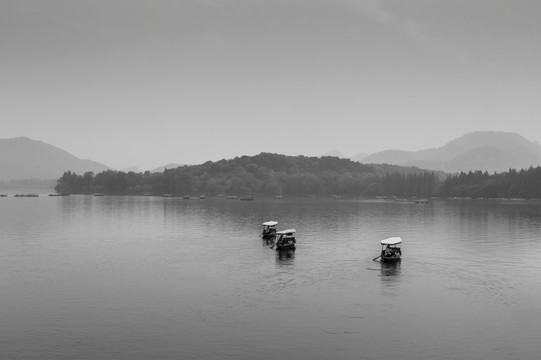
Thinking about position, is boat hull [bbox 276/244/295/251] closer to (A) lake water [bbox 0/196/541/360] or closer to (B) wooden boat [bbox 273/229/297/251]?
(B) wooden boat [bbox 273/229/297/251]

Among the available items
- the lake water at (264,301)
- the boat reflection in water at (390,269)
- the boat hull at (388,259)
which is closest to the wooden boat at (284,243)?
the lake water at (264,301)

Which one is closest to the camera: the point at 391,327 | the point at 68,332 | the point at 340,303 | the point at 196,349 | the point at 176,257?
the point at 196,349

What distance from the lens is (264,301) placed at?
55.8m

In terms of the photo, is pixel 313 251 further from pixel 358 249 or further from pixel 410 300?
pixel 410 300

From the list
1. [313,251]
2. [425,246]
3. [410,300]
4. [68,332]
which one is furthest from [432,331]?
[425,246]

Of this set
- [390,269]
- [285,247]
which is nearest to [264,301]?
[390,269]

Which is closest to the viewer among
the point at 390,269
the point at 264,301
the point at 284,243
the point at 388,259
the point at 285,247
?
the point at 264,301

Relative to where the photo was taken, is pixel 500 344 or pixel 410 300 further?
pixel 410 300

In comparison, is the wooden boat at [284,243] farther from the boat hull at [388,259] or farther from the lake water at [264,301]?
Answer: the boat hull at [388,259]

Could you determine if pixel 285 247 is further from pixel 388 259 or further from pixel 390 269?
pixel 390 269

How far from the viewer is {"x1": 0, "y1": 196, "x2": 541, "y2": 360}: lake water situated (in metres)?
41.3

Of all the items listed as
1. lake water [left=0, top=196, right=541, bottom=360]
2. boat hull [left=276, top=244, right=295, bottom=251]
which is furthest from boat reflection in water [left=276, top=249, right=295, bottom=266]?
lake water [left=0, top=196, right=541, bottom=360]

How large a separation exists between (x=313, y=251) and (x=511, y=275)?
36.9 m

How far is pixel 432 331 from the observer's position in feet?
151
